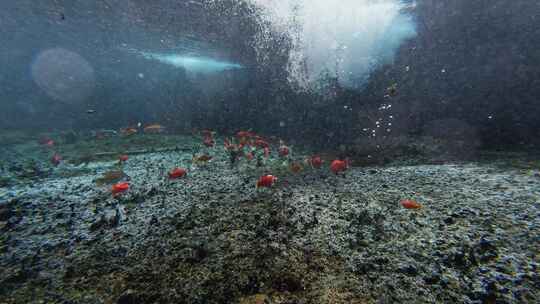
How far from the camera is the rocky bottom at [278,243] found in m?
2.72

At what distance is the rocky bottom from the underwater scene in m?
0.03

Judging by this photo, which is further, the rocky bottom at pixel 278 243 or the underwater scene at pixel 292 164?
the underwater scene at pixel 292 164

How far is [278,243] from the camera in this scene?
359 centimetres

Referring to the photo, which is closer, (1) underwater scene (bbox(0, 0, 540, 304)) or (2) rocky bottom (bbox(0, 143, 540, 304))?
(2) rocky bottom (bbox(0, 143, 540, 304))

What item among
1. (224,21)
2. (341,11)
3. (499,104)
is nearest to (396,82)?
(499,104)

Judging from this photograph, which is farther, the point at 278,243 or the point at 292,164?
the point at 292,164

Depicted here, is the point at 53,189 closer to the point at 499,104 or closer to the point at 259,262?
the point at 259,262

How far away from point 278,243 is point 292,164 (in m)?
4.68

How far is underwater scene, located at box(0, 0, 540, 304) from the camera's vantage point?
295cm

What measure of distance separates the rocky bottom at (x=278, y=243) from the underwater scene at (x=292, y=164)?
0.09 feet

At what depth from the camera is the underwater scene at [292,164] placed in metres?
2.95

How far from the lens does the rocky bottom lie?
2.72 meters

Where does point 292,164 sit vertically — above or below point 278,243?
above

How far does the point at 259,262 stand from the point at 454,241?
2.69m
